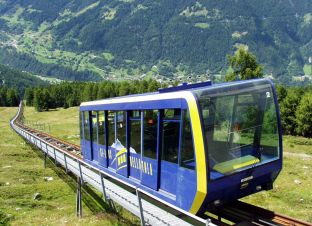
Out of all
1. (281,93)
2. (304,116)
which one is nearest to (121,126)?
(304,116)

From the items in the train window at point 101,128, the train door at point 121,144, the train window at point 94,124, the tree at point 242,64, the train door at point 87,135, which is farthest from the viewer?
the tree at point 242,64

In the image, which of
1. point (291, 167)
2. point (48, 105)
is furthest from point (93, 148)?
point (48, 105)

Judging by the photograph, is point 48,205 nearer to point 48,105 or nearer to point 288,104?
point 288,104

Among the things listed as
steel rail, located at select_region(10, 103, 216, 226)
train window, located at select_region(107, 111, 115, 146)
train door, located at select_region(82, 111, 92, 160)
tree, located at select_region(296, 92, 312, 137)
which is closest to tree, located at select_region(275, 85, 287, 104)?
tree, located at select_region(296, 92, 312, 137)

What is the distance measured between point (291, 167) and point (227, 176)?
21083 mm

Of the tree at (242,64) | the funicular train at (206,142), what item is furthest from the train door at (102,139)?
the tree at (242,64)

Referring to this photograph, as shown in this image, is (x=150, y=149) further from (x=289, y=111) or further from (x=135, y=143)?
(x=289, y=111)

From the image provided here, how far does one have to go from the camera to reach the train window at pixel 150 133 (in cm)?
1459

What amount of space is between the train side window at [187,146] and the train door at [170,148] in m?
0.37

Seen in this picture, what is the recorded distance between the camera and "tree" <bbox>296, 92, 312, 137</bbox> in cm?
6419

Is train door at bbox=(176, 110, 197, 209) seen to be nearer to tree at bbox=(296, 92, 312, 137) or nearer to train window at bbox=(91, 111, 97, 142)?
train window at bbox=(91, 111, 97, 142)

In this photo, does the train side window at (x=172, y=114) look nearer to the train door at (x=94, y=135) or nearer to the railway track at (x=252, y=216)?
the railway track at (x=252, y=216)

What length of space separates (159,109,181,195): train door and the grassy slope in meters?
3.66

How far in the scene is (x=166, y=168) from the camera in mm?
13930
